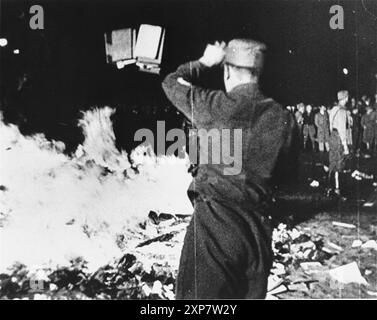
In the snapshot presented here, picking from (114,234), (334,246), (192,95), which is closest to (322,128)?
(334,246)

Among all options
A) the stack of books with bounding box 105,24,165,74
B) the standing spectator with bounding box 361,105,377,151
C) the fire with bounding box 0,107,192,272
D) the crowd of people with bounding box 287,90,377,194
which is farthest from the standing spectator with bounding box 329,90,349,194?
the stack of books with bounding box 105,24,165,74

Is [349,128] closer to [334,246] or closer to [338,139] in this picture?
[338,139]

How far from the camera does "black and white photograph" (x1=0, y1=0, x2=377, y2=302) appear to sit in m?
2.99

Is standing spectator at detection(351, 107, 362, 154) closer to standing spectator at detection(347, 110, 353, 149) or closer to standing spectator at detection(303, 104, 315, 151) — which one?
standing spectator at detection(347, 110, 353, 149)

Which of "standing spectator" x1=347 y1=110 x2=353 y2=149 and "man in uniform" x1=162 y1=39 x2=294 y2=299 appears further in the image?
"standing spectator" x1=347 y1=110 x2=353 y2=149

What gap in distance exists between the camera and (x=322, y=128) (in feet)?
9.98

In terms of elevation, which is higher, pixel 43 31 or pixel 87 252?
pixel 43 31

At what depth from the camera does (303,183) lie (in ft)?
9.92

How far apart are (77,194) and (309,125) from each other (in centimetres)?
161

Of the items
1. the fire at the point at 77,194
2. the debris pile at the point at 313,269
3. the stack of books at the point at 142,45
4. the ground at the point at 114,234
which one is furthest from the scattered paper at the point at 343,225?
the stack of books at the point at 142,45

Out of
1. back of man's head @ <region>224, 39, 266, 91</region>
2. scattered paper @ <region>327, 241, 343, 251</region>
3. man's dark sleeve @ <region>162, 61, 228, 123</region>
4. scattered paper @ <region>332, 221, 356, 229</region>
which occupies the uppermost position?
back of man's head @ <region>224, 39, 266, 91</region>

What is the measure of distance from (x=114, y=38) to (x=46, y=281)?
5.48ft
